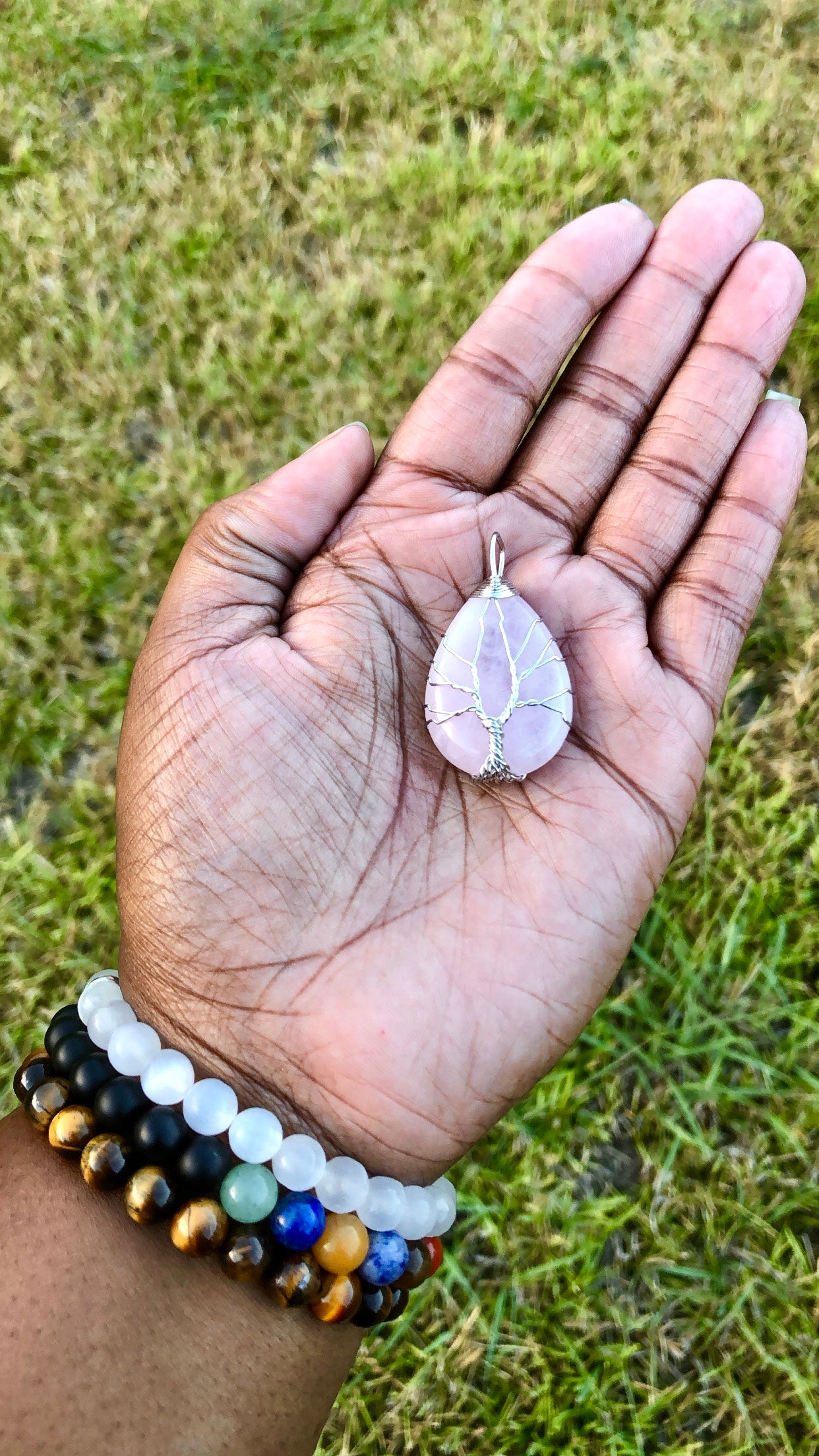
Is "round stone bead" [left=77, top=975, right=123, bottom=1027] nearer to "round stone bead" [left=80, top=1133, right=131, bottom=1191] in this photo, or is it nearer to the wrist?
the wrist

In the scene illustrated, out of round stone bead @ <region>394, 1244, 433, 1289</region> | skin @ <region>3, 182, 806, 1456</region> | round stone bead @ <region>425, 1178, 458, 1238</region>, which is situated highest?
skin @ <region>3, 182, 806, 1456</region>

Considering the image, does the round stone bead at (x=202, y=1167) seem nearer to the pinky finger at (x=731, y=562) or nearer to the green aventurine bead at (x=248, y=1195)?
the green aventurine bead at (x=248, y=1195)

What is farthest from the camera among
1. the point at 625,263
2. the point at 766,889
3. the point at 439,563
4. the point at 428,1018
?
the point at 766,889

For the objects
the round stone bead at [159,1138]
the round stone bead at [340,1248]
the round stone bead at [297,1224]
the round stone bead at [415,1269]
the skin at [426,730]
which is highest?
the skin at [426,730]

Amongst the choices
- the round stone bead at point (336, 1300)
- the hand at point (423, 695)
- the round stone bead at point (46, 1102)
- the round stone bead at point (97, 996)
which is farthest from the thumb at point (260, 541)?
Answer: the round stone bead at point (336, 1300)

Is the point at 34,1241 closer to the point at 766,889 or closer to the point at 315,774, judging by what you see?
the point at 315,774

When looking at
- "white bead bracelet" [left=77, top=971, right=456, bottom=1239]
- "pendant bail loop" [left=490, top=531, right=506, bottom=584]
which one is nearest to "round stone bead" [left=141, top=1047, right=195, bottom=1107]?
"white bead bracelet" [left=77, top=971, right=456, bottom=1239]

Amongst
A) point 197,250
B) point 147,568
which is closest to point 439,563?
point 147,568
